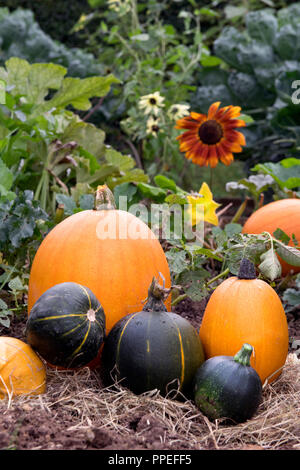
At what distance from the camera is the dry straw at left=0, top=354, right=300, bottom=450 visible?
1.46 m

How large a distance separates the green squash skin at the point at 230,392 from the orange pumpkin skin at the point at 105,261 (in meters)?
0.44

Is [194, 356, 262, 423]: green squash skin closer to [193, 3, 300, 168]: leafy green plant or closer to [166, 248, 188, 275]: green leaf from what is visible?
[166, 248, 188, 275]: green leaf

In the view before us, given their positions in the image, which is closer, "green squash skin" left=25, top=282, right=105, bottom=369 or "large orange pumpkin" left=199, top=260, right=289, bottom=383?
"green squash skin" left=25, top=282, right=105, bottom=369

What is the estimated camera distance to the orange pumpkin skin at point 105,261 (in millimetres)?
1934

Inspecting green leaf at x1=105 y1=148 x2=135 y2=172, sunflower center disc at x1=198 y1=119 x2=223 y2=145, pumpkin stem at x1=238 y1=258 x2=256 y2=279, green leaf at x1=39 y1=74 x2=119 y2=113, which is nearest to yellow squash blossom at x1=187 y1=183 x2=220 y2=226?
sunflower center disc at x1=198 y1=119 x2=223 y2=145

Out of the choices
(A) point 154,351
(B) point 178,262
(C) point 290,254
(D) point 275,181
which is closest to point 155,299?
(A) point 154,351

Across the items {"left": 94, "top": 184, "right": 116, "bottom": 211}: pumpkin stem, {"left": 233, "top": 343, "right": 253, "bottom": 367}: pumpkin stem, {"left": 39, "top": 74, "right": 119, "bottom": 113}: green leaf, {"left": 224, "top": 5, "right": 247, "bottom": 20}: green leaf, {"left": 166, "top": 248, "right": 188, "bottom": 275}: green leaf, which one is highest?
{"left": 224, "top": 5, "right": 247, "bottom": 20}: green leaf

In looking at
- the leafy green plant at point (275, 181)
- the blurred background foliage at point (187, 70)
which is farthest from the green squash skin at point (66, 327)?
the blurred background foliage at point (187, 70)

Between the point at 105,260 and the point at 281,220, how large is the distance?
3.69 feet

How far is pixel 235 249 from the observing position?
2.10 m

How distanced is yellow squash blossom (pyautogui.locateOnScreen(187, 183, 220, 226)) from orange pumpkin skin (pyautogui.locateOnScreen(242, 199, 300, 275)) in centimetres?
23

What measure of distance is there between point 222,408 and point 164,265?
647mm
